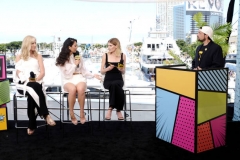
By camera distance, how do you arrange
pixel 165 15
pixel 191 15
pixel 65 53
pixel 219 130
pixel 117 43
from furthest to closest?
pixel 165 15 < pixel 191 15 < pixel 117 43 < pixel 65 53 < pixel 219 130

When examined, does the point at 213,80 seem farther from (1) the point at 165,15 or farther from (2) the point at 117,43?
(1) the point at 165,15

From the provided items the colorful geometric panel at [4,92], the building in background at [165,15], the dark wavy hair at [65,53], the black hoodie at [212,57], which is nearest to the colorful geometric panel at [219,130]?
the black hoodie at [212,57]

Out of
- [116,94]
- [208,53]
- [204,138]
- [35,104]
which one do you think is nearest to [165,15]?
[116,94]

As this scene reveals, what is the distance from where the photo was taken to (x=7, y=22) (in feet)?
21.2

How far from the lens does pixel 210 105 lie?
9.48 ft

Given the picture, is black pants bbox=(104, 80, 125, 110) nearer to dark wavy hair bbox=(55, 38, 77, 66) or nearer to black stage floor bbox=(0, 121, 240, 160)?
black stage floor bbox=(0, 121, 240, 160)

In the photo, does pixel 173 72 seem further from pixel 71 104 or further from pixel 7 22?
pixel 7 22

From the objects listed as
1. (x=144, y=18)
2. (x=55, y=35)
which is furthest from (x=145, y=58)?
(x=55, y=35)

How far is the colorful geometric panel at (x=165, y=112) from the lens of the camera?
3047 millimetres

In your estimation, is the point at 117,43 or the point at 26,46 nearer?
the point at 26,46

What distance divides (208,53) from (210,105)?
667 millimetres

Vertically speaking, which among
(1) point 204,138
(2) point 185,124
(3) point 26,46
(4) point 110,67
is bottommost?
(1) point 204,138

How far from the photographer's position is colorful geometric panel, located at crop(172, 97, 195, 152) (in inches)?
111

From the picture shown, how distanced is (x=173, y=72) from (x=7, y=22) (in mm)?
4616
